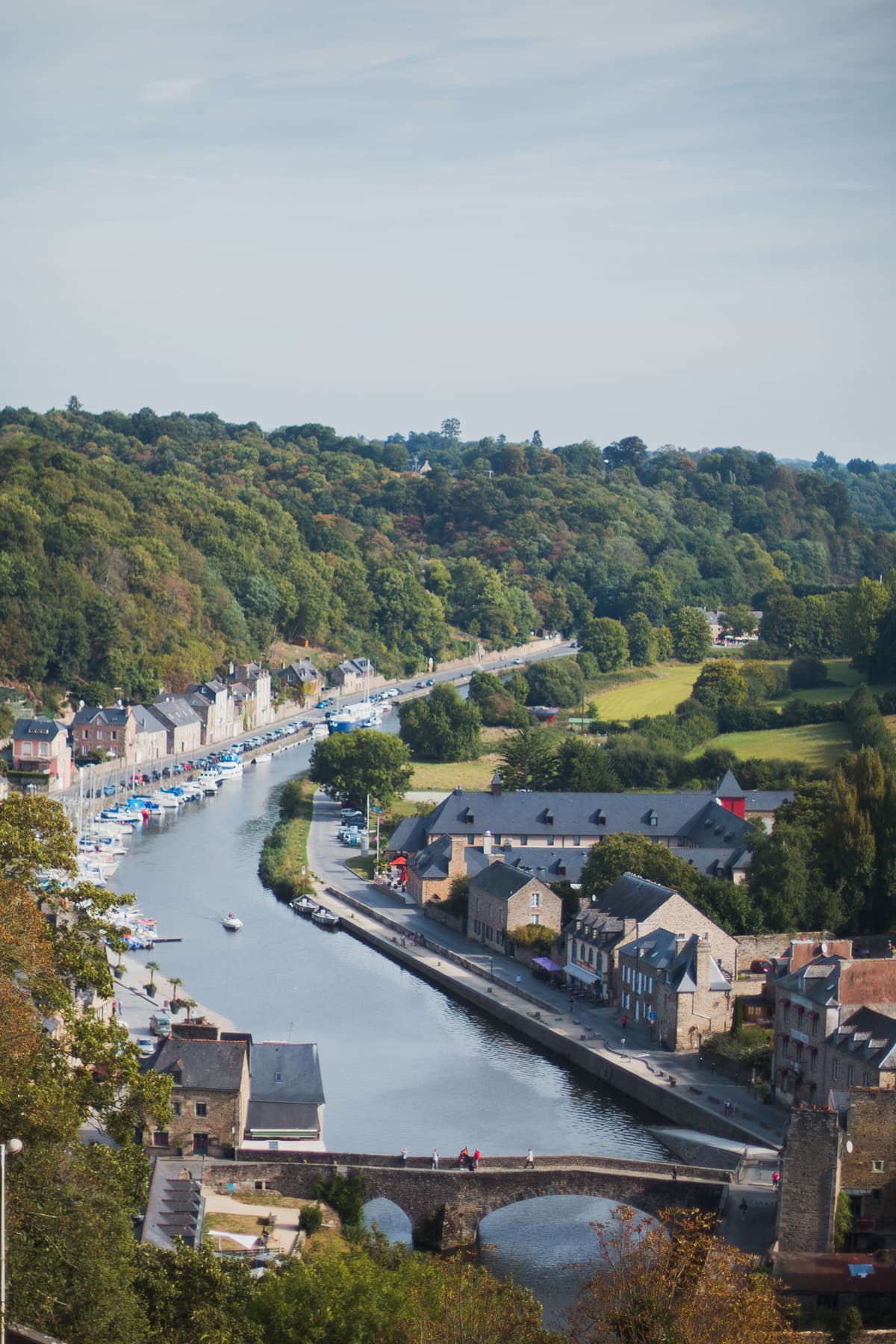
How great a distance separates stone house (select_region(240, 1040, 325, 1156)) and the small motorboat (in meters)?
18.2

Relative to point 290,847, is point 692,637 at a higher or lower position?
higher

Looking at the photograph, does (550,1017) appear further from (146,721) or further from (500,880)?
(146,721)

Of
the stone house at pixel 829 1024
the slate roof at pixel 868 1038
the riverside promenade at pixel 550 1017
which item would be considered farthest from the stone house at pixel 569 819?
the slate roof at pixel 868 1038

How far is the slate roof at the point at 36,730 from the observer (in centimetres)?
7950

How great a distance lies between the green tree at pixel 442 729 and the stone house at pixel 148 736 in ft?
37.4

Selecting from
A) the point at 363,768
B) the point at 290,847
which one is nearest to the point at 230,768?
the point at 363,768

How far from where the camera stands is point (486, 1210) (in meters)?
34.4

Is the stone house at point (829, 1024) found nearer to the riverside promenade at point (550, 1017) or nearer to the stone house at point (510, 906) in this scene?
the riverside promenade at point (550, 1017)

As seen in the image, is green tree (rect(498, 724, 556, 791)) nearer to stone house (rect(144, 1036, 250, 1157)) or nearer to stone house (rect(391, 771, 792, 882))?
stone house (rect(391, 771, 792, 882))

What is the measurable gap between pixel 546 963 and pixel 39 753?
34.5 meters

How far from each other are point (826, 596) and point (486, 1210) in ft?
324

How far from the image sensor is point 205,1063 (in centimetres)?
3675

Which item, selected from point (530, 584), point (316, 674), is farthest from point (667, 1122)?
point (530, 584)

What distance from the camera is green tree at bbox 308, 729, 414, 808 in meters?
73.6
